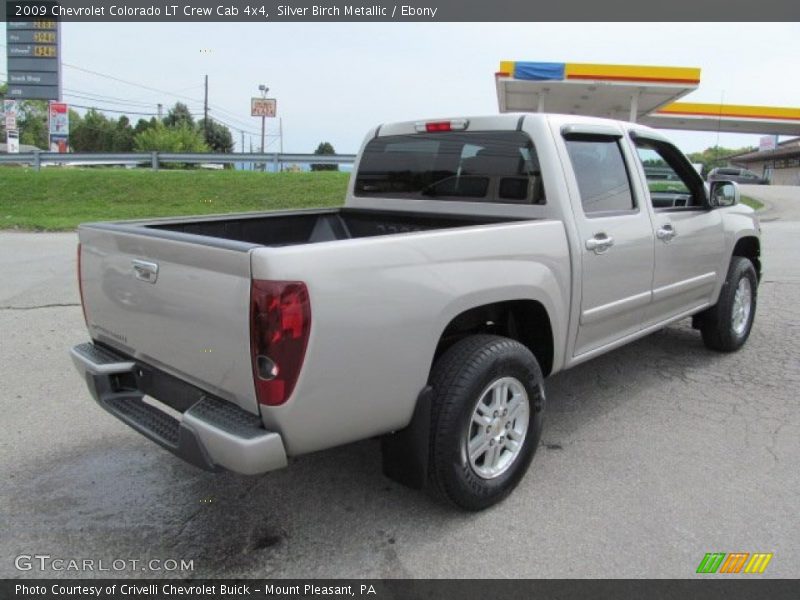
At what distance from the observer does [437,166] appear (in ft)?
14.2

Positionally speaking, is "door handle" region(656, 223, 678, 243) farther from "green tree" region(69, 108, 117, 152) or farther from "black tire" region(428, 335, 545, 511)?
"green tree" region(69, 108, 117, 152)

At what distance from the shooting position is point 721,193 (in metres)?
4.95

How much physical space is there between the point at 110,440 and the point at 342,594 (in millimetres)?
2012

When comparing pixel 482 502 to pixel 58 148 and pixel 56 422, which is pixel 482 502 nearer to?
pixel 56 422

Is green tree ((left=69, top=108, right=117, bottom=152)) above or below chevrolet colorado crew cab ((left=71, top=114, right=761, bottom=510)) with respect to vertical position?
above

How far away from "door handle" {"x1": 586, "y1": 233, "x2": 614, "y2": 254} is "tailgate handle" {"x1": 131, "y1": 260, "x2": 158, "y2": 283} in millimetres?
2231

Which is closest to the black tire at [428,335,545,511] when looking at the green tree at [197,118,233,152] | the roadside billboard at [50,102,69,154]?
the roadside billboard at [50,102,69,154]

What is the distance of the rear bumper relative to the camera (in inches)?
93.6

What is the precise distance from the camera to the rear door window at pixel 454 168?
3.78 metres

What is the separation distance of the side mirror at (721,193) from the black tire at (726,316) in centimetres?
63

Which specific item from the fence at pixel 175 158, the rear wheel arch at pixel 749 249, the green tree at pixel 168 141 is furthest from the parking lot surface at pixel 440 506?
the green tree at pixel 168 141

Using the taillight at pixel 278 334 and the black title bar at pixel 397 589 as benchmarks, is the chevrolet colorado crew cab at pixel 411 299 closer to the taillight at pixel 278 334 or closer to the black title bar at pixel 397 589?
the taillight at pixel 278 334

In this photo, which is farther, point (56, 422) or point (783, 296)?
point (783, 296)

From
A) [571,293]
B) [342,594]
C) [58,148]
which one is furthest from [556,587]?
[58,148]
